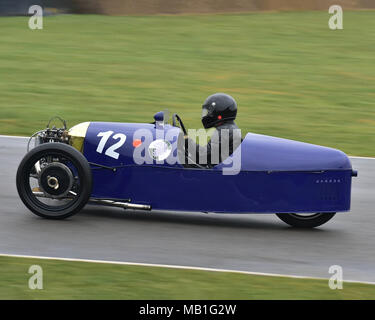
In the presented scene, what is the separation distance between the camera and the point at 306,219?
27.5 feet

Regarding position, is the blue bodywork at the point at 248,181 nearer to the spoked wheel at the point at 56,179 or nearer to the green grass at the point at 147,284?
the spoked wheel at the point at 56,179

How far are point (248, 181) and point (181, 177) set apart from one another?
698mm

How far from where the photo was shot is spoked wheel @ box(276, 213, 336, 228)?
832cm

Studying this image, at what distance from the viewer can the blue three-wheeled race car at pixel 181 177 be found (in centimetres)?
792

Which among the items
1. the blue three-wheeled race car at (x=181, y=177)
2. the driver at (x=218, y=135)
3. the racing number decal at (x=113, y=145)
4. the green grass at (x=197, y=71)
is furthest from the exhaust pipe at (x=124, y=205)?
the green grass at (x=197, y=71)

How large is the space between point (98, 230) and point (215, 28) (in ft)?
51.4

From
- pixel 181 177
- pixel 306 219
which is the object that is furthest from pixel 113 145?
pixel 306 219

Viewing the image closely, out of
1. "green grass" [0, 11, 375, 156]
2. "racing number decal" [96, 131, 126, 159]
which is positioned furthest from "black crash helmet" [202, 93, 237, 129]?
"green grass" [0, 11, 375, 156]

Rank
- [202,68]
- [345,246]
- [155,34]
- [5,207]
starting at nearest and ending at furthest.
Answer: [345,246]
[5,207]
[202,68]
[155,34]

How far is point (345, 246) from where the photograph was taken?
25.5 ft

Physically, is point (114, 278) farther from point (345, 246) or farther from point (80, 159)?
point (345, 246)

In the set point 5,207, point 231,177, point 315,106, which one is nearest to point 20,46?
point 315,106

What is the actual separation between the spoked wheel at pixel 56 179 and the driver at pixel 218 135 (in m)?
1.12

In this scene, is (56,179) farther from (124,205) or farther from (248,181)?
(248,181)
